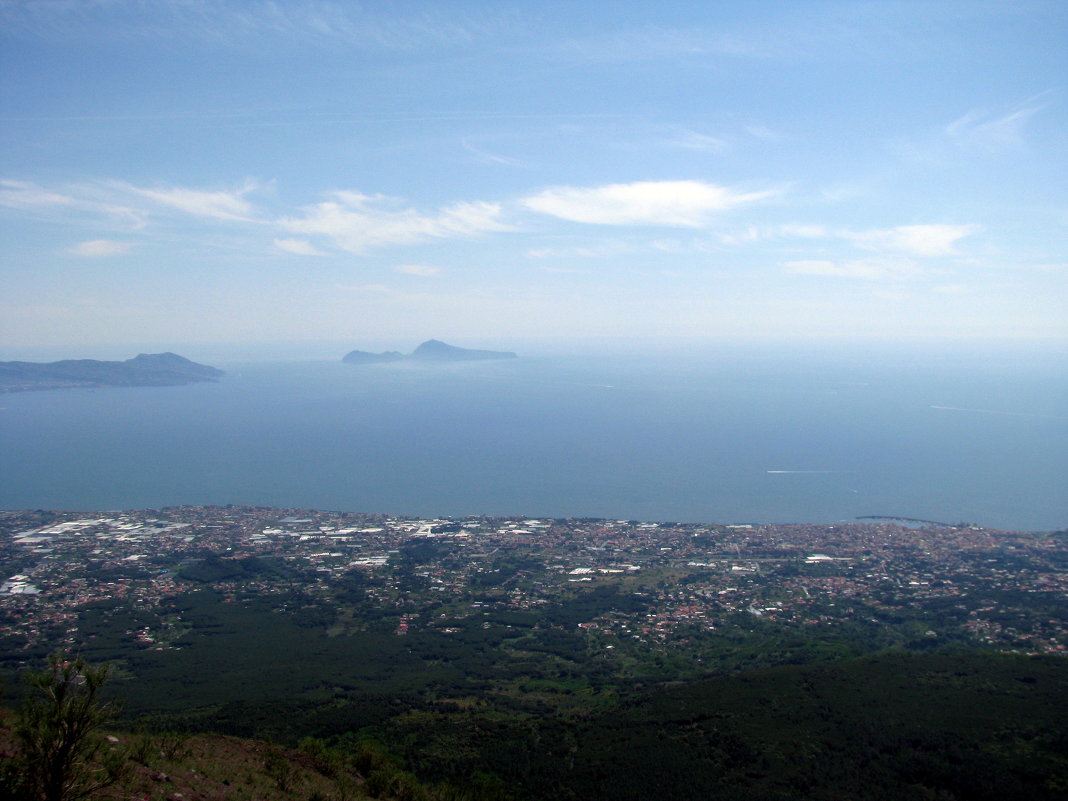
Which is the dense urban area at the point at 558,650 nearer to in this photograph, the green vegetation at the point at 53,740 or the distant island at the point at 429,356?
the green vegetation at the point at 53,740

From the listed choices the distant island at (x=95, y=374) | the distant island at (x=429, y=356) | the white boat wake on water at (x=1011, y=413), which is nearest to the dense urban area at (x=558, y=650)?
the white boat wake on water at (x=1011, y=413)

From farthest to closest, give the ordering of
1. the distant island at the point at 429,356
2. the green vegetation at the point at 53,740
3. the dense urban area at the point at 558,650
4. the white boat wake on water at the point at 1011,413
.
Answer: the distant island at the point at 429,356 → the white boat wake on water at the point at 1011,413 → the dense urban area at the point at 558,650 → the green vegetation at the point at 53,740

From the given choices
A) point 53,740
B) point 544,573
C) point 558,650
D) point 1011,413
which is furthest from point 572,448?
point 53,740

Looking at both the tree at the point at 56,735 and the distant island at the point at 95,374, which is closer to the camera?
the tree at the point at 56,735

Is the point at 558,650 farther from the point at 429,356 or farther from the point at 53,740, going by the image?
the point at 429,356

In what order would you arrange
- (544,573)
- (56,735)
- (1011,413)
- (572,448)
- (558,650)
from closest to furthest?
(56,735) → (558,650) → (544,573) → (572,448) → (1011,413)

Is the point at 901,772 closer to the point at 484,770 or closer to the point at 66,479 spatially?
the point at 484,770
